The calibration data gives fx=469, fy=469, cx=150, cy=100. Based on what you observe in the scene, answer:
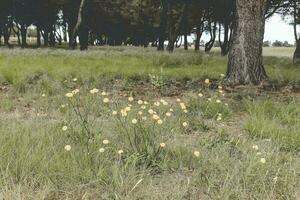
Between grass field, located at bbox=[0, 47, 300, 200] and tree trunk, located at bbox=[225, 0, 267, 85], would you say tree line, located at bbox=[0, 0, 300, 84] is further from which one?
grass field, located at bbox=[0, 47, 300, 200]

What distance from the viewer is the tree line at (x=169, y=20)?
10.9 metres

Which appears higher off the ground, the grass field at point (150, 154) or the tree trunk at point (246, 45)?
the tree trunk at point (246, 45)

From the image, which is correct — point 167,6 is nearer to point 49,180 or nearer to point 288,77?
point 288,77

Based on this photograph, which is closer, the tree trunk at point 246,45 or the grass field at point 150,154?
the grass field at point 150,154

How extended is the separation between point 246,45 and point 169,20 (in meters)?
26.0

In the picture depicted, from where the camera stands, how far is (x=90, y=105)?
282 inches

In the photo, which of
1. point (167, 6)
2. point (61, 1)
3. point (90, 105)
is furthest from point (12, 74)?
point (61, 1)

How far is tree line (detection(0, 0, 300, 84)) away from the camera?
1088cm

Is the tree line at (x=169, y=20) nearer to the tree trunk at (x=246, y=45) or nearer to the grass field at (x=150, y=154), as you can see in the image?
the tree trunk at (x=246, y=45)

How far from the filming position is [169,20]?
119 ft

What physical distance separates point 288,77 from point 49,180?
9819 millimetres

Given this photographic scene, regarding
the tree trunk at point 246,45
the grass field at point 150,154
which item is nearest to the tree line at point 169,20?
the tree trunk at point 246,45

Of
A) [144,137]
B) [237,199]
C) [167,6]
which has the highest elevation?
Result: [167,6]

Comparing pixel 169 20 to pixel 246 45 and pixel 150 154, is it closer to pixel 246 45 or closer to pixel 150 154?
pixel 246 45
